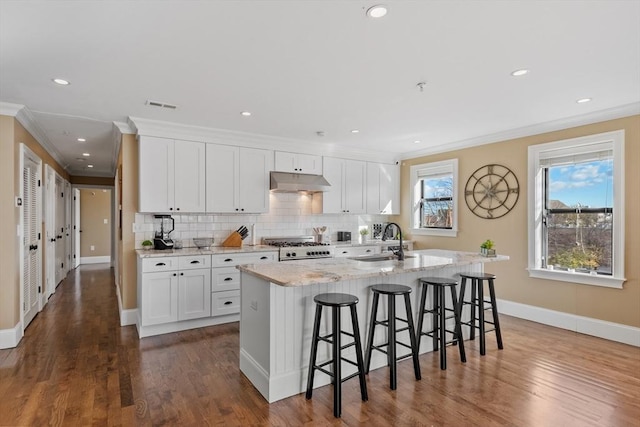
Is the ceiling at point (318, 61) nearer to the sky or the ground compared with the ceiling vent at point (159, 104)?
nearer to the sky

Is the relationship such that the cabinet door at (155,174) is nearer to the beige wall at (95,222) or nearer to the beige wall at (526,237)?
the beige wall at (526,237)

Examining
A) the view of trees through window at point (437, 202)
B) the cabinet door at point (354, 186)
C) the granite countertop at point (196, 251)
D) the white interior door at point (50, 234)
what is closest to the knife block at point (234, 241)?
the granite countertop at point (196, 251)

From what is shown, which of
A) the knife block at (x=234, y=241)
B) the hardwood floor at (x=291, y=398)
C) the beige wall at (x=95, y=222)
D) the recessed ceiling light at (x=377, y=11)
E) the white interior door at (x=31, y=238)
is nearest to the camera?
the recessed ceiling light at (x=377, y=11)

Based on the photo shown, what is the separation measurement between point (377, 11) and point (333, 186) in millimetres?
3762

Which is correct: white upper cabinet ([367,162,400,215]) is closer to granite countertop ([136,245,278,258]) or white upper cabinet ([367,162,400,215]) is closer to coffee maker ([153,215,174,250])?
granite countertop ([136,245,278,258])

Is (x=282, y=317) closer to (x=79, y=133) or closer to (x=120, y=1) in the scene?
(x=120, y=1)

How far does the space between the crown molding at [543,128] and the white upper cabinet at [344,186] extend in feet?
3.82

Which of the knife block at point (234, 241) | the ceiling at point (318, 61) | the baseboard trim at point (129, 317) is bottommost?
the baseboard trim at point (129, 317)

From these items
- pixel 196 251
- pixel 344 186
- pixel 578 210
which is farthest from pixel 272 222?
pixel 578 210

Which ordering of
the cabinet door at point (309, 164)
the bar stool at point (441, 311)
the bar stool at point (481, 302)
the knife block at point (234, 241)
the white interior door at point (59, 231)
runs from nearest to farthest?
the bar stool at point (441, 311)
the bar stool at point (481, 302)
the knife block at point (234, 241)
the cabinet door at point (309, 164)
the white interior door at point (59, 231)

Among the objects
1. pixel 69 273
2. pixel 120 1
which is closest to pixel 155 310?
pixel 120 1

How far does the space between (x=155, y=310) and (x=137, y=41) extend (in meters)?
2.79

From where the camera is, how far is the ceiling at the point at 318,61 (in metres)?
1.97

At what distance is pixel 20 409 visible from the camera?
240 centimetres
